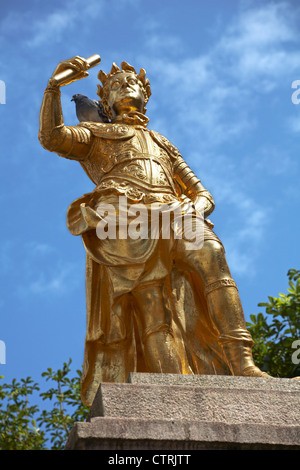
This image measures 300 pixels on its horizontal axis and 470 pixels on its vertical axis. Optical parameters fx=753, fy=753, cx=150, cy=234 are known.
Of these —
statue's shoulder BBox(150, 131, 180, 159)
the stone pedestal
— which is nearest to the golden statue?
statue's shoulder BBox(150, 131, 180, 159)

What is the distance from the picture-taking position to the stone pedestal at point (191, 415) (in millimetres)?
3695

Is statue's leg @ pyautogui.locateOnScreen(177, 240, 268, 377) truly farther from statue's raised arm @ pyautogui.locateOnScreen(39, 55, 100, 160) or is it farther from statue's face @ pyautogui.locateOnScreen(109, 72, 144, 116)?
statue's face @ pyautogui.locateOnScreen(109, 72, 144, 116)

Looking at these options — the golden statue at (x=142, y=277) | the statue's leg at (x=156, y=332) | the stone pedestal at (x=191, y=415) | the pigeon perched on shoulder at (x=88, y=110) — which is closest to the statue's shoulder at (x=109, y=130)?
the golden statue at (x=142, y=277)

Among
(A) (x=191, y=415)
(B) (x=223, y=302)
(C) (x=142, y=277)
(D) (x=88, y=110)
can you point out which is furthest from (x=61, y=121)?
(A) (x=191, y=415)

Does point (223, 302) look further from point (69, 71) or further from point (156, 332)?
point (69, 71)

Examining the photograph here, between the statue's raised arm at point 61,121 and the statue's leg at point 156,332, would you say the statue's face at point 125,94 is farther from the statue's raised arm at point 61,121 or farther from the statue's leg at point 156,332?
the statue's leg at point 156,332

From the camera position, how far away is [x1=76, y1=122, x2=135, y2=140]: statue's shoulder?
6.29m

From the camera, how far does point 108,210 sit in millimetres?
5746

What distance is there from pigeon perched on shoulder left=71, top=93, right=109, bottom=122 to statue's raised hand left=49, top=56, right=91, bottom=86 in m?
0.62

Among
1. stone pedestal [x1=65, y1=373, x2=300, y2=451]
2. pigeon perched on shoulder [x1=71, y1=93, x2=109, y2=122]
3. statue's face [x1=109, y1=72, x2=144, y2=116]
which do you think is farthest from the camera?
pigeon perched on shoulder [x1=71, y1=93, x2=109, y2=122]

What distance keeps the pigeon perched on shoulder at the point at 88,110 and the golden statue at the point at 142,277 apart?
0.60 metres

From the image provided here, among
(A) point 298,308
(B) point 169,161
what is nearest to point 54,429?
(A) point 298,308
